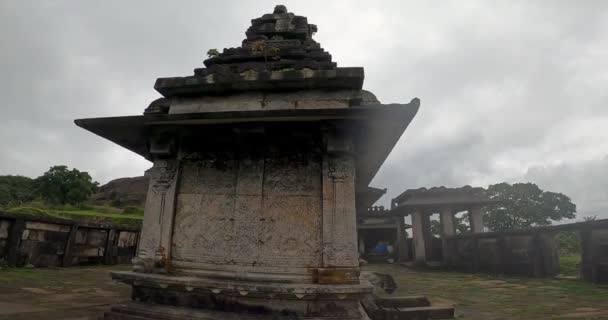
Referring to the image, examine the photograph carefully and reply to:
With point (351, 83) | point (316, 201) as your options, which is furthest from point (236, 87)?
point (316, 201)

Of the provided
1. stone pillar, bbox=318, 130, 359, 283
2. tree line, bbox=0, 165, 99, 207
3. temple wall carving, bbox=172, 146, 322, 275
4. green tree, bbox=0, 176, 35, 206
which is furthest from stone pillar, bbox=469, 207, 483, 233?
green tree, bbox=0, 176, 35, 206

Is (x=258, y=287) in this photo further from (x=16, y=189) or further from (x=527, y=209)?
(x=16, y=189)

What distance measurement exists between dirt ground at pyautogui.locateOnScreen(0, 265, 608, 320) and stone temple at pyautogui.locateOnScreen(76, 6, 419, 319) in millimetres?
1812

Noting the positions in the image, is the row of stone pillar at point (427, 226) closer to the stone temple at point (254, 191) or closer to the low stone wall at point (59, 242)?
the low stone wall at point (59, 242)

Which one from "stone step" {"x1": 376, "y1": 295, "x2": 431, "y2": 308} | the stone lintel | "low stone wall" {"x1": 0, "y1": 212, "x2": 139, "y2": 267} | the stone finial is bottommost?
"stone step" {"x1": 376, "y1": 295, "x2": 431, "y2": 308}

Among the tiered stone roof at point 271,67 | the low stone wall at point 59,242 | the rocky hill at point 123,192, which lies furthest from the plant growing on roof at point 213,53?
the rocky hill at point 123,192

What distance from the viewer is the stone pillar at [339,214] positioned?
187 inches

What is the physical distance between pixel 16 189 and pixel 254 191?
60340 millimetres

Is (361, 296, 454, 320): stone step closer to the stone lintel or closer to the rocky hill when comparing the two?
the stone lintel

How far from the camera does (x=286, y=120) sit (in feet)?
16.0

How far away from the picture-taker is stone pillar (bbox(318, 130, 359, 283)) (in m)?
4.75

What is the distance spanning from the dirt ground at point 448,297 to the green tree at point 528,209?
2274 centimetres

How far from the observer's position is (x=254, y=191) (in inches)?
210

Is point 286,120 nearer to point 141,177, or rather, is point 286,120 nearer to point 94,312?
point 94,312
